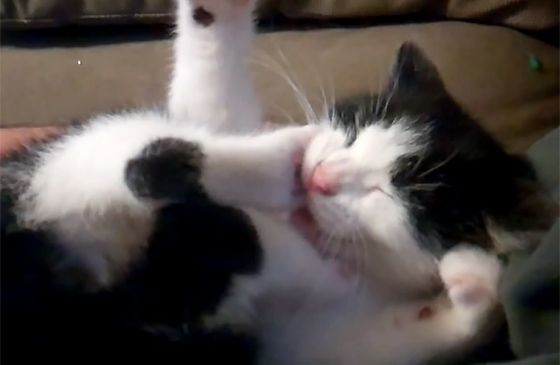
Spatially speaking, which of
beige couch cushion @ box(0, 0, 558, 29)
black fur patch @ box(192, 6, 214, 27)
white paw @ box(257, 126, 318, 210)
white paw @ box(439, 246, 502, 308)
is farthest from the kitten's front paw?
beige couch cushion @ box(0, 0, 558, 29)

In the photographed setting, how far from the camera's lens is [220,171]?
2.68 feet

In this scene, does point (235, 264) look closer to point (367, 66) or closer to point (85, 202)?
point (85, 202)

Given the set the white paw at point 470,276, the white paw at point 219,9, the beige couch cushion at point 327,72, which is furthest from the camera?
the beige couch cushion at point 327,72

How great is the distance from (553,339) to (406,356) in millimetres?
159

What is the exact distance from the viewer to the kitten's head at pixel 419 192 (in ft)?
3.01

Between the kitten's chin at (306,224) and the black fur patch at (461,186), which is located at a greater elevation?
the black fur patch at (461,186)

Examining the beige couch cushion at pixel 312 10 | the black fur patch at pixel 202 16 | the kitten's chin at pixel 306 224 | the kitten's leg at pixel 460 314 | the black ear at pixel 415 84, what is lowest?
the kitten's leg at pixel 460 314

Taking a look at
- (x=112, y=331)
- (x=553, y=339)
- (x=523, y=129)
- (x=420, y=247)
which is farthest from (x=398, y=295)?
(x=523, y=129)

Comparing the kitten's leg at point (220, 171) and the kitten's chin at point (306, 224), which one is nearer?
the kitten's leg at point (220, 171)

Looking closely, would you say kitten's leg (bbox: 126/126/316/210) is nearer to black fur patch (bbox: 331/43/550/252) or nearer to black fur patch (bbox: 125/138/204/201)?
black fur patch (bbox: 125/138/204/201)

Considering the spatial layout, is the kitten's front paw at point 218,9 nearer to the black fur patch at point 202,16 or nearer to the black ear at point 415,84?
the black fur patch at point 202,16

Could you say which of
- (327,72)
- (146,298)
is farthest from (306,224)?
(327,72)

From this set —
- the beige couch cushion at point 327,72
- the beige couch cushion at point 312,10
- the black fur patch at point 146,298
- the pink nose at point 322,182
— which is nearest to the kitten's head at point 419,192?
the pink nose at point 322,182

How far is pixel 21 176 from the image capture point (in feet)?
2.91
